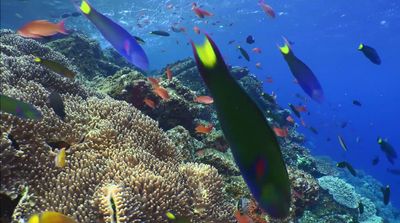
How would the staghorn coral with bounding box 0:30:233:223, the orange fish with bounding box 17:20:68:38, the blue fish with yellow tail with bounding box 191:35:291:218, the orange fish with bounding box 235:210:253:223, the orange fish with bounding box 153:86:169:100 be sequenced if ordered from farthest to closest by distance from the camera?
the orange fish with bounding box 153:86:169:100 → the orange fish with bounding box 17:20:68:38 → the orange fish with bounding box 235:210:253:223 → the staghorn coral with bounding box 0:30:233:223 → the blue fish with yellow tail with bounding box 191:35:291:218

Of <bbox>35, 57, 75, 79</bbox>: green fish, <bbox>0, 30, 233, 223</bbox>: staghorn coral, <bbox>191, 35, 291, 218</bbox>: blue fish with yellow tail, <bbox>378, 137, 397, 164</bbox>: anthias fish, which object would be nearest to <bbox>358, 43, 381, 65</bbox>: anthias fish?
<bbox>378, 137, 397, 164</bbox>: anthias fish

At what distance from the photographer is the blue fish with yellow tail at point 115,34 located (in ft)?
6.64

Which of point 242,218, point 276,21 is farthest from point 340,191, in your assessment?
point 276,21

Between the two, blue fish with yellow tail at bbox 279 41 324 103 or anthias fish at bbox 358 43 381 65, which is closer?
→ blue fish with yellow tail at bbox 279 41 324 103

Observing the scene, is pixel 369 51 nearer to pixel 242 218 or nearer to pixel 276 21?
pixel 242 218

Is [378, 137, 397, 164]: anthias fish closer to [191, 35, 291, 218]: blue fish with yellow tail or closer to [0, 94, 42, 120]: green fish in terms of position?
[0, 94, 42, 120]: green fish

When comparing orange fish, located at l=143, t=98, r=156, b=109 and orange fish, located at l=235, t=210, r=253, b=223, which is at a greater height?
orange fish, located at l=143, t=98, r=156, b=109

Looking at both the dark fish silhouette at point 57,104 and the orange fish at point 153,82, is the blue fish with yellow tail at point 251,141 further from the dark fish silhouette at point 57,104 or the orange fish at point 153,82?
the orange fish at point 153,82

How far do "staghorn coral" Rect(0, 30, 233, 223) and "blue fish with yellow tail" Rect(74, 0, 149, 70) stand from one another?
5.71ft

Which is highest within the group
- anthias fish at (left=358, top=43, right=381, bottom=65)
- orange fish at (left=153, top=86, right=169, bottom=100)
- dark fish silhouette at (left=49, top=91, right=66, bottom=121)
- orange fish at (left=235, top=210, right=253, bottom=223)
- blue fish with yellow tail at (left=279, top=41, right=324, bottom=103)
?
dark fish silhouette at (left=49, top=91, right=66, bottom=121)

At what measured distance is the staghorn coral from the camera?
10.9 feet

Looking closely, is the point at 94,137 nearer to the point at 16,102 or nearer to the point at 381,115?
the point at 16,102

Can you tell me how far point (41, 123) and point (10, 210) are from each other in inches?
40.7

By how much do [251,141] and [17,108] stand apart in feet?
7.94
